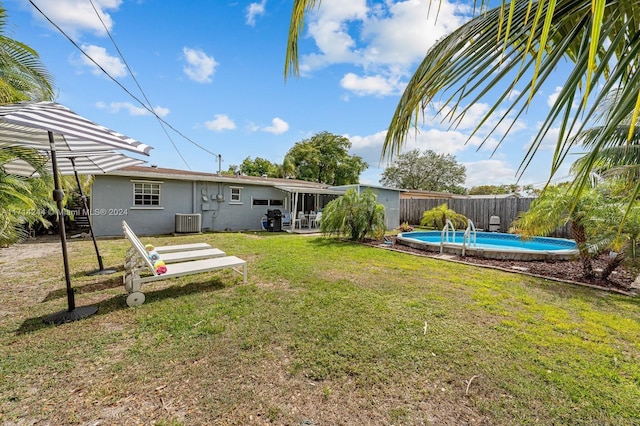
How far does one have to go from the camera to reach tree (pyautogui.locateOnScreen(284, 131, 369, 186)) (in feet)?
109

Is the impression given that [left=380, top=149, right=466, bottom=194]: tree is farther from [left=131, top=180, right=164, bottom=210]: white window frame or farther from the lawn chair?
the lawn chair

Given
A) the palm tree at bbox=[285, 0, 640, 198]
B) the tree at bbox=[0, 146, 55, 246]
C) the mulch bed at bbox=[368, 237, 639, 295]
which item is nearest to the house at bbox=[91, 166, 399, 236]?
the tree at bbox=[0, 146, 55, 246]

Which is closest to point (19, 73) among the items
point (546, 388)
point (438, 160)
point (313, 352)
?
point (313, 352)

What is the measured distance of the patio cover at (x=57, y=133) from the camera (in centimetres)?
307

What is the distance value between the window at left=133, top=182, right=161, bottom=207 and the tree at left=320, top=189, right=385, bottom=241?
801cm

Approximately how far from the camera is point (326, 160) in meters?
33.6

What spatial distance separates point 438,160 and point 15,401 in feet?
132

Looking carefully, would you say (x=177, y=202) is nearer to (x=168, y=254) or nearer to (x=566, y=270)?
(x=168, y=254)

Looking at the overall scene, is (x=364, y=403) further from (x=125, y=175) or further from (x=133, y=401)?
(x=125, y=175)

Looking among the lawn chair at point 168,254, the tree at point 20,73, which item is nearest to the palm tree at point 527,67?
the lawn chair at point 168,254

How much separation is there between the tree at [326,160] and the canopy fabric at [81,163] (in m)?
26.7

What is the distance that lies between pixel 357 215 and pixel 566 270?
594 centimetres

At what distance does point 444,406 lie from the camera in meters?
2.26

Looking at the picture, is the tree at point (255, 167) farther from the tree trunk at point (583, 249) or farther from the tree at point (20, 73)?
the tree trunk at point (583, 249)
